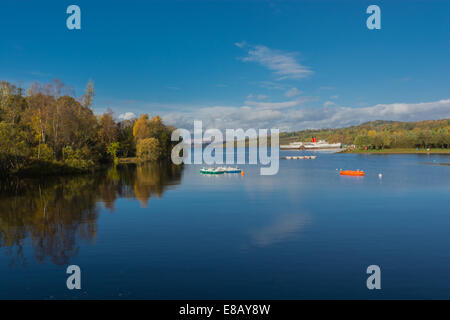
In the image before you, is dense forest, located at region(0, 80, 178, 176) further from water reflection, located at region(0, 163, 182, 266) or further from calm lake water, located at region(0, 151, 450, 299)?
calm lake water, located at region(0, 151, 450, 299)

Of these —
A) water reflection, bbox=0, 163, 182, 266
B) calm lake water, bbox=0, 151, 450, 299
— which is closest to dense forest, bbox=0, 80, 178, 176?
water reflection, bbox=0, 163, 182, 266

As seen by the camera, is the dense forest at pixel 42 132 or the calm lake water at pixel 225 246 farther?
the dense forest at pixel 42 132

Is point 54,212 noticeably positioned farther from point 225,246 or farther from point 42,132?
point 42,132

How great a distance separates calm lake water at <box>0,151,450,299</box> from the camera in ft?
60.8

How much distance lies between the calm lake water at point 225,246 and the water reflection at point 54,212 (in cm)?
16

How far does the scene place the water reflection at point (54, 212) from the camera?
84.9 feet

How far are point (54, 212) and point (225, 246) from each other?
948 inches

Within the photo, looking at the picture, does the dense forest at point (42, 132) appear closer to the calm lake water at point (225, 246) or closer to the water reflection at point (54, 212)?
the water reflection at point (54, 212)

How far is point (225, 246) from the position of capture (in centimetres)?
2605

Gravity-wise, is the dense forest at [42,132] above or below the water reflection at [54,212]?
above

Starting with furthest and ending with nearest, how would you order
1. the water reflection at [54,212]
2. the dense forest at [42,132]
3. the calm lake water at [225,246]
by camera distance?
the dense forest at [42,132] → the water reflection at [54,212] → the calm lake water at [225,246]

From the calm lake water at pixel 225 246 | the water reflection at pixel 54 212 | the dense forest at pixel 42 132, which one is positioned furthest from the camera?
the dense forest at pixel 42 132

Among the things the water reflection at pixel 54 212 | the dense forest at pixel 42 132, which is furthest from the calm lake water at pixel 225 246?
the dense forest at pixel 42 132
